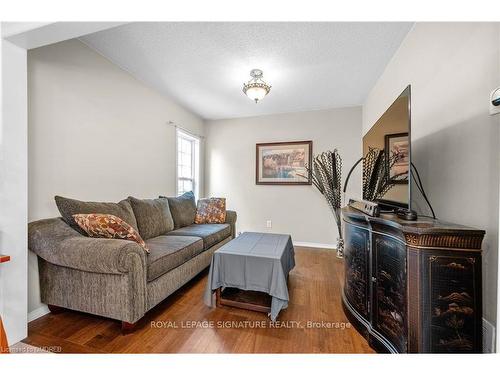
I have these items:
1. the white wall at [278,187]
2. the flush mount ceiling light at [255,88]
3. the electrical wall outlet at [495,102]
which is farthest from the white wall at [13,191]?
the white wall at [278,187]

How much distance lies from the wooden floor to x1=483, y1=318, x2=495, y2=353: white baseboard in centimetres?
57

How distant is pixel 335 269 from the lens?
2656mm

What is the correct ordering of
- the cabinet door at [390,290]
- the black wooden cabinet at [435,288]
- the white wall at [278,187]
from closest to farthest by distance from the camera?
the black wooden cabinet at [435,288] → the cabinet door at [390,290] → the white wall at [278,187]

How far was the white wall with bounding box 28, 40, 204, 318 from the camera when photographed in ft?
5.35

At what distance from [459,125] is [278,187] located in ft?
9.13

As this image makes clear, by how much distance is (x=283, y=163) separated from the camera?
12.5ft

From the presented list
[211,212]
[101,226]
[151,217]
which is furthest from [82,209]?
[211,212]

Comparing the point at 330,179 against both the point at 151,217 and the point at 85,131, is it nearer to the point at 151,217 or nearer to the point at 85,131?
the point at 151,217

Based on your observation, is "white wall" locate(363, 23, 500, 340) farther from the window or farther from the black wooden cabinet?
the window

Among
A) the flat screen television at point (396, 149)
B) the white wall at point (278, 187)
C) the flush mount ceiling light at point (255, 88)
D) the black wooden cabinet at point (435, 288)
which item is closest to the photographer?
the black wooden cabinet at point (435, 288)

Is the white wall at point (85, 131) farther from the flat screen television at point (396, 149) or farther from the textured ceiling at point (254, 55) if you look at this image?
the flat screen television at point (396, 149)

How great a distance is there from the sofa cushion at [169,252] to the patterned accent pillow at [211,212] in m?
0.89

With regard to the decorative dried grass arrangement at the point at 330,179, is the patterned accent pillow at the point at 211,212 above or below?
below

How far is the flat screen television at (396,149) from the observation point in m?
1.21
